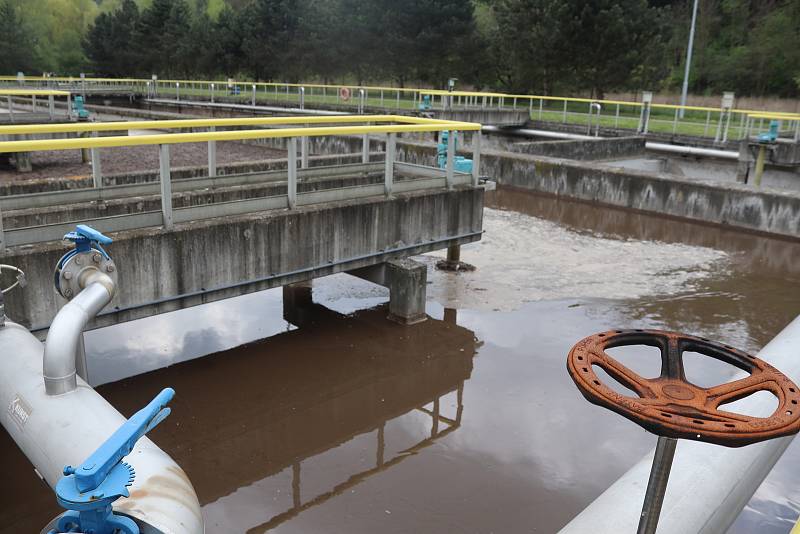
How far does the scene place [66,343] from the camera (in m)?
3.36

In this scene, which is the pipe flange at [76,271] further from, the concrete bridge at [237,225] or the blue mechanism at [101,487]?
the blue mechanism at [101,487]

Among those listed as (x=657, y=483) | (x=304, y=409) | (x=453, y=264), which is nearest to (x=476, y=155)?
(x=453, y=264)

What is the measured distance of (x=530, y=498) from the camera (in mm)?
4805

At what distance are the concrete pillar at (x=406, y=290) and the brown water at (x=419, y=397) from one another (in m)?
0.17

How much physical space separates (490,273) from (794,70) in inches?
1586

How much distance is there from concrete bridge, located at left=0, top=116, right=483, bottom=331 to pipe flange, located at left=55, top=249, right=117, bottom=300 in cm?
123

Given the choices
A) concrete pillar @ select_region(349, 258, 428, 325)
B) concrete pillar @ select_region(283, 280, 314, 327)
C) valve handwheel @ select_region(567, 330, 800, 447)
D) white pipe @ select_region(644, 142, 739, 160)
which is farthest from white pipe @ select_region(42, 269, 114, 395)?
white pipe @ select_region(644, 142, 739, 160)

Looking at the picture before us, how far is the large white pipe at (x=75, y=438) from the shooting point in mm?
2639

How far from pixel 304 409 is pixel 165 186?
7.29 ft

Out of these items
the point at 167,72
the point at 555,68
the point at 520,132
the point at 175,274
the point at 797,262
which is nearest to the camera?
the point at 175,274

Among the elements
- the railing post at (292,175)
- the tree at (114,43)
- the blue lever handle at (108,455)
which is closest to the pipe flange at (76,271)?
the blue lever handle at (108,455)

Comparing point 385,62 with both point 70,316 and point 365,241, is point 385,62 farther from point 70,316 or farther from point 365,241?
point 70,316

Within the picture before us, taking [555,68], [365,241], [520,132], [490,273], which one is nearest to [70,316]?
[365,241]

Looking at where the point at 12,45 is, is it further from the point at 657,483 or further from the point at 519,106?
the point at 657,483
